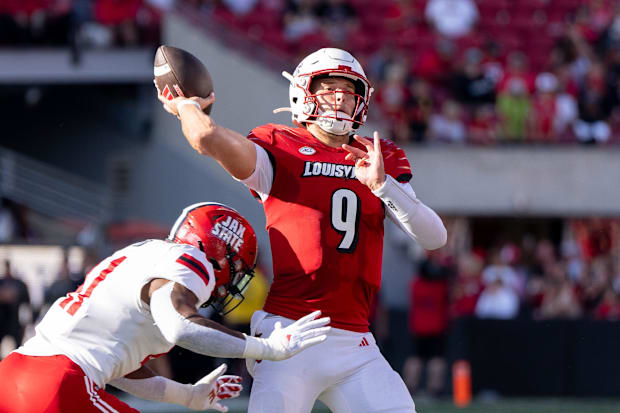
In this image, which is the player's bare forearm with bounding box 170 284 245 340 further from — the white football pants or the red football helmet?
the white football pants

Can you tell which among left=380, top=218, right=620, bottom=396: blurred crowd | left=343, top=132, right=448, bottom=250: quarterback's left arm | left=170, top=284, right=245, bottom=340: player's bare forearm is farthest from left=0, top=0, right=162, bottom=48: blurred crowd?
left=170, top=284, right=245, bottom=340: player's bare forearm

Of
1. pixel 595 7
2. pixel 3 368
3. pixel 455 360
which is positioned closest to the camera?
pixel 3 368

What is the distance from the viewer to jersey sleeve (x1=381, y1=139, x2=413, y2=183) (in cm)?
451

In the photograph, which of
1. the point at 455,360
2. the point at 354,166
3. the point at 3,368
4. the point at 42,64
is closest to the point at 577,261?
the point at 455,360

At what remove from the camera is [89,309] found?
3.94 meters

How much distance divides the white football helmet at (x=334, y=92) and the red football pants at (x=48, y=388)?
4.53ft

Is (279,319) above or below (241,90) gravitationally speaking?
below

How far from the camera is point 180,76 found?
4324mm

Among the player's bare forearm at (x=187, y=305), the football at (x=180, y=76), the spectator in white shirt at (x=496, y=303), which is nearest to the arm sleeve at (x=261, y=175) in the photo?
the football at (x=180, y=76)

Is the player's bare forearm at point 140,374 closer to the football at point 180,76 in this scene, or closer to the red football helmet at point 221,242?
the red football helmet at point 221,242

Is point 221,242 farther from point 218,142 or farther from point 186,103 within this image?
point 186,103

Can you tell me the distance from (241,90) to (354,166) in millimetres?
9573

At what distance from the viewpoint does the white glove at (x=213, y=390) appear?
450 centimetres

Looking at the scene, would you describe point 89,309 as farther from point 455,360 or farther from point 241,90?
point 241,90
